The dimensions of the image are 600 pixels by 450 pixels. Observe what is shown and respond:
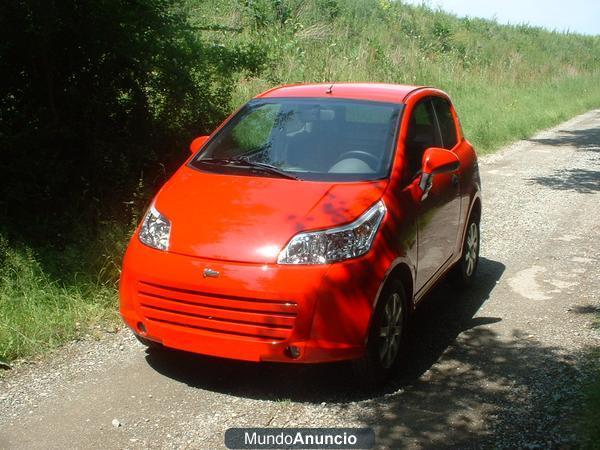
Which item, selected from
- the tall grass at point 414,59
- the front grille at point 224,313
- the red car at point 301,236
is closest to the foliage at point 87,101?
the tall grass at point 414,59

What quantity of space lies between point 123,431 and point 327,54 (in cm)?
1379

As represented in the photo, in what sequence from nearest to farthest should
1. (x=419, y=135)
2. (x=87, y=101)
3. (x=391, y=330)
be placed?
(x=391, y=330) < (x=419, y=135) < (x=87, y=101)

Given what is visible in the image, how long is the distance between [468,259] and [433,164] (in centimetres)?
191

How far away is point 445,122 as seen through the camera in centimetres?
666

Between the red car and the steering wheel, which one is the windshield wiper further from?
the steering wheel

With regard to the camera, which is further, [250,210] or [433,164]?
[433,164]

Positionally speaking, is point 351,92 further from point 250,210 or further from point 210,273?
point 210,273

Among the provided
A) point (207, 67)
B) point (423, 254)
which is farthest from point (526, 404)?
point (207, 67)

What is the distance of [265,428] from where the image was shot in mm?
4297

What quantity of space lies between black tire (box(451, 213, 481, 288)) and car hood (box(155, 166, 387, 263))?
82.0 inches

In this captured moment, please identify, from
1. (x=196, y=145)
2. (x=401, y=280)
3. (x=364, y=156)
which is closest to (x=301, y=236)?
(x=401, y=280)

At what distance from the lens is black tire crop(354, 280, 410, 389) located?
4.62 m

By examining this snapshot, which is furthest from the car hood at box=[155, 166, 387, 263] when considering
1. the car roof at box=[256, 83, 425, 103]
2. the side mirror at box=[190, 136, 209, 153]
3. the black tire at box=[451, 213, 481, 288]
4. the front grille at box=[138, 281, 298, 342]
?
the black tire at box=[451, 213, 481, 288]

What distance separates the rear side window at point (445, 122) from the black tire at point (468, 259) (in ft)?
2.49
